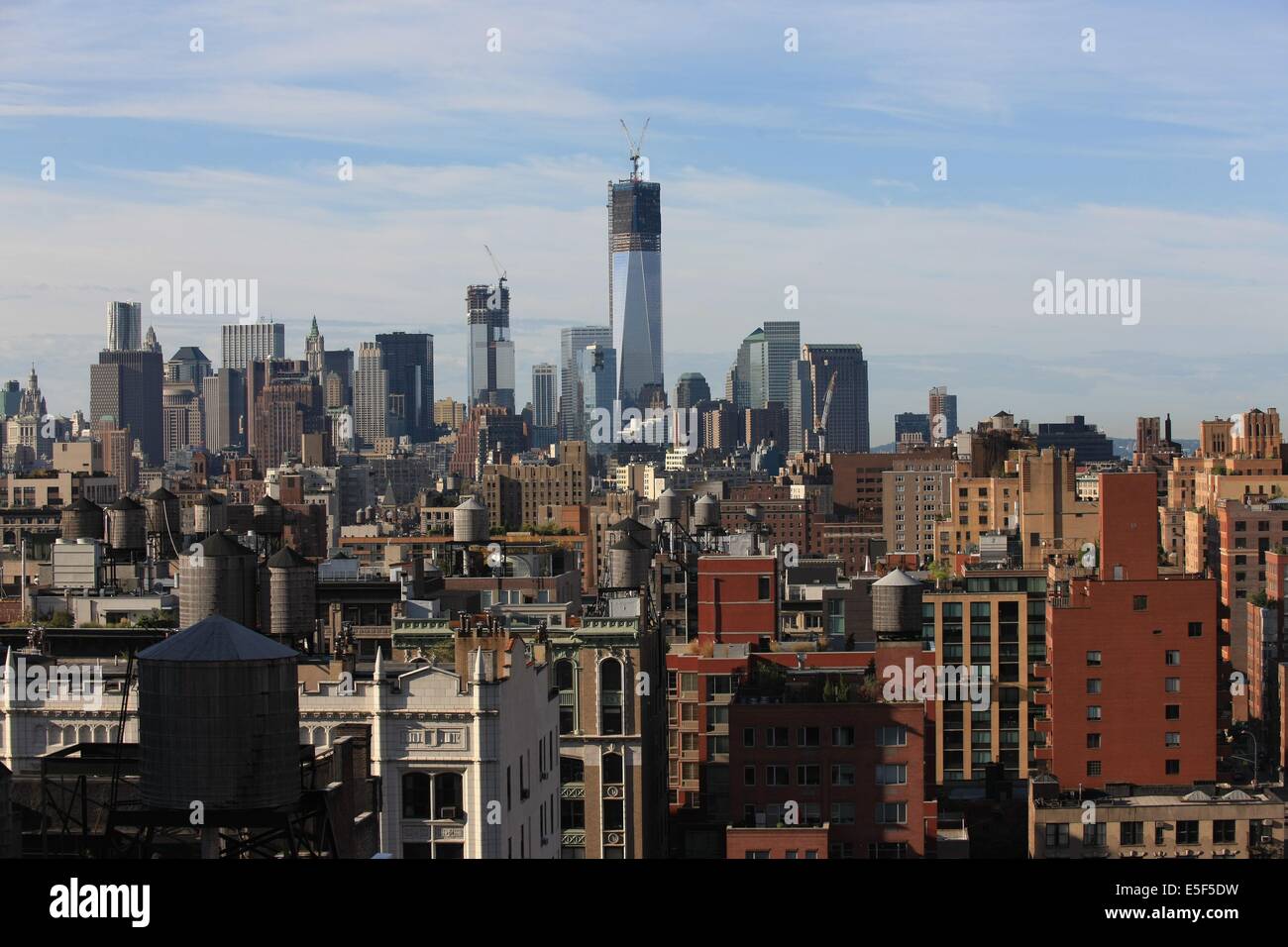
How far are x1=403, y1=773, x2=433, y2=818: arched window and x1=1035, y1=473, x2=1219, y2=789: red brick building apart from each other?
79.6 ft

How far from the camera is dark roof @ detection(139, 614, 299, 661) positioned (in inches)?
768

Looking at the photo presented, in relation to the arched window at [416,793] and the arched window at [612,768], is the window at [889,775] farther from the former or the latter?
the arched window at [416,793]

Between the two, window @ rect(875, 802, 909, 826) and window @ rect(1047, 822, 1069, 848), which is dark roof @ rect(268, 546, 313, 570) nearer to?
window @ rect(875, 802, 909, 826)

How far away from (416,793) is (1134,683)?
2623 centimetres

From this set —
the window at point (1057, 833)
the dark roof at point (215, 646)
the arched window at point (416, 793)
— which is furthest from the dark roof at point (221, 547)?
the dark roof at point (215, 646)

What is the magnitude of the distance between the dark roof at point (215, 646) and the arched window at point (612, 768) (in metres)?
15.5

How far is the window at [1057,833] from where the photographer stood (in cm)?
3650

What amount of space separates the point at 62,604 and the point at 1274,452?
97.7 m

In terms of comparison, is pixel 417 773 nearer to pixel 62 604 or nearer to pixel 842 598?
pixel 62 604

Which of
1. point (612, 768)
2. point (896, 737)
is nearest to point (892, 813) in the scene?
point (896, 737)

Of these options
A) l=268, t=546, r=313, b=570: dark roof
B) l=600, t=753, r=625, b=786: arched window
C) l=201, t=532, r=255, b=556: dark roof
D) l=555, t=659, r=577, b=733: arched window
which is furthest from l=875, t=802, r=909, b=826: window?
l=201, t=532, r=255, b=556: dark roof

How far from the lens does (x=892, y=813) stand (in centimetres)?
3616

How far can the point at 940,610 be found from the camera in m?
56.0

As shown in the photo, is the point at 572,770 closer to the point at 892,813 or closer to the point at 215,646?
the point at 892,813
